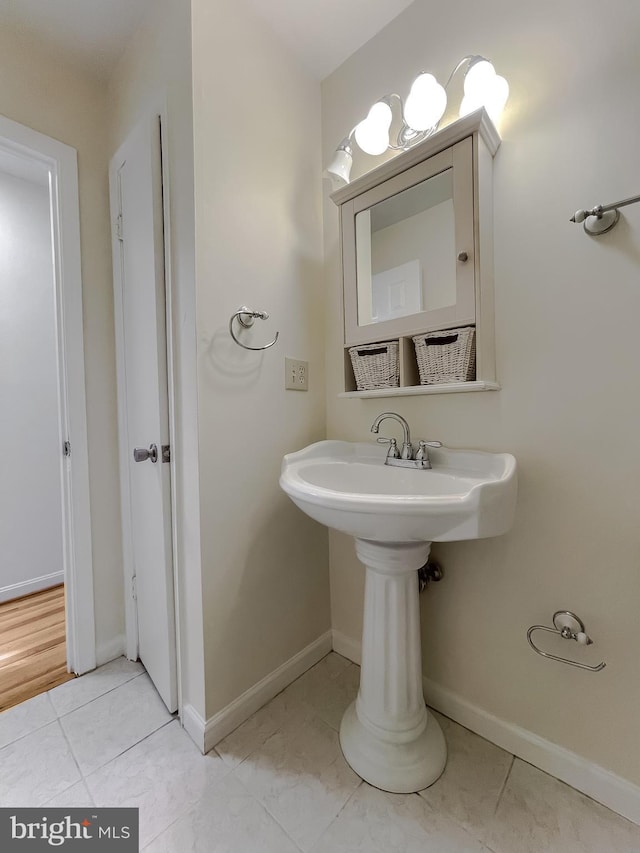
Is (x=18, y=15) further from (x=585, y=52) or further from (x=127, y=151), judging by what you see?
(x=585, y=52)

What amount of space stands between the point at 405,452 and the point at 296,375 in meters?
0.49

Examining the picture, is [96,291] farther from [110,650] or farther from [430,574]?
[430,574]

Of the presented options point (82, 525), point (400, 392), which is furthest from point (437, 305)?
point (82, 525)

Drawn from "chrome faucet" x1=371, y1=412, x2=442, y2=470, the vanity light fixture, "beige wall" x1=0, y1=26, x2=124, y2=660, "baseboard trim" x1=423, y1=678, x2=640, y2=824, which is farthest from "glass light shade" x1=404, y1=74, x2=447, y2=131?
"baseboard trim" x1=423, y1=678, x2=640, y2=824

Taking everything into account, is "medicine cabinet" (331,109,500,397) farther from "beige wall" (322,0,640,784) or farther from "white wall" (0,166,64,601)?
"white wall" (0,166,64,601)

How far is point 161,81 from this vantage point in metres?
1.08

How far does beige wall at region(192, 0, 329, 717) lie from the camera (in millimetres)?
1021

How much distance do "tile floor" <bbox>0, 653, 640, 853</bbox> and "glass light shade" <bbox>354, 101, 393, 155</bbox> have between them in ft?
6.12

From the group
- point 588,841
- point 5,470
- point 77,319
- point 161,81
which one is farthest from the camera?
point 5,470

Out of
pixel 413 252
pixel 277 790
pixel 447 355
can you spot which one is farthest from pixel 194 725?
pixel 413 252

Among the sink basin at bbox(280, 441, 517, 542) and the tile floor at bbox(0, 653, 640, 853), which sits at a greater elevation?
the sink basin at bbox(280, 441, 517, 542)

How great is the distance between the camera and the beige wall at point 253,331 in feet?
3.35

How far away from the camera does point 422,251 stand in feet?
3.58

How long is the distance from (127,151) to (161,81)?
0.25 m
